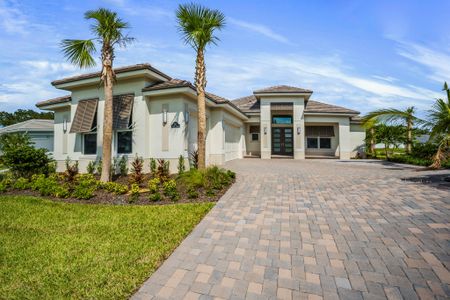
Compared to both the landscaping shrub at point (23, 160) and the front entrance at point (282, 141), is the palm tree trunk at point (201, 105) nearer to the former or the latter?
the landscaping shrub at point (23, 160)

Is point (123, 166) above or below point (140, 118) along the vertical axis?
Result: below

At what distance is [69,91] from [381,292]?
17.2 meters

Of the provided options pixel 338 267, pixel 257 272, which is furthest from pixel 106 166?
pixel 338 267

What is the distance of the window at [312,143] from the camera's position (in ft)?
78.6

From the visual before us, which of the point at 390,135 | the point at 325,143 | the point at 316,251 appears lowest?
the point at 316,251

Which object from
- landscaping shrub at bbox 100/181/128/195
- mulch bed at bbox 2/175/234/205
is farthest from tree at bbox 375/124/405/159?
landscaping shrub at bbox 100/181/128/195

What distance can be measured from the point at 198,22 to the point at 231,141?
36.0 ft

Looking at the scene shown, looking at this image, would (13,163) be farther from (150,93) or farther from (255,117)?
(255,117)

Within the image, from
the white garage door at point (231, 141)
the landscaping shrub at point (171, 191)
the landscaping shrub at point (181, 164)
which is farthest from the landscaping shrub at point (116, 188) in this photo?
the white garage door at point (231, 141)

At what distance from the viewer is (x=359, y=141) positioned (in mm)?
22641

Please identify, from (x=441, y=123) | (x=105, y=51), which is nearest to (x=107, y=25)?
(x=105, y=51)

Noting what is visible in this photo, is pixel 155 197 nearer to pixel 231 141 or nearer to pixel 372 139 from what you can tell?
pixel 231 141

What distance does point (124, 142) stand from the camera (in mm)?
12391

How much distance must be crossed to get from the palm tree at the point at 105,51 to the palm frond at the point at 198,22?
2.61 meters
